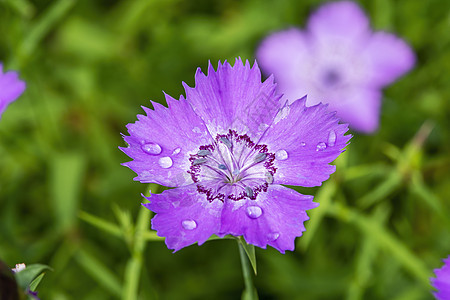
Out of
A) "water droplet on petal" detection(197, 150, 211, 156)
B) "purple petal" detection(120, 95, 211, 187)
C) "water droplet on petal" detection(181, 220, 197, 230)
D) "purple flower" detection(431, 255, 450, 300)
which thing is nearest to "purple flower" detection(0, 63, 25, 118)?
"purple petal" detection(120, 95, 211, 187)

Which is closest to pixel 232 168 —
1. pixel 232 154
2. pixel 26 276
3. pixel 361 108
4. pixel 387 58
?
pixel 232 154

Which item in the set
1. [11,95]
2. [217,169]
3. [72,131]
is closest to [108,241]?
[72,131]

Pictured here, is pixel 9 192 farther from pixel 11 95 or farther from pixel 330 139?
pixel 330 139

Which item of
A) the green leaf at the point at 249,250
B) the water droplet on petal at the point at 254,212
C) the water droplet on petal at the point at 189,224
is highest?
the water droplet on petal at the point at 254,212

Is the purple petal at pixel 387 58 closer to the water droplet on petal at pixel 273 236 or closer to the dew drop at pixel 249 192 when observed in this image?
the dew drop at pixel 249 192

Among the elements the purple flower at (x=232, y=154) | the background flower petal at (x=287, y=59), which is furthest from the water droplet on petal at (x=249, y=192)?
the background flower petal at (x=287, y=59)

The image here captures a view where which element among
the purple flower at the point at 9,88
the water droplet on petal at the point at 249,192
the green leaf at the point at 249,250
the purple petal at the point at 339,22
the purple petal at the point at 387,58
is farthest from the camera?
the purple petal at the point at 339,22

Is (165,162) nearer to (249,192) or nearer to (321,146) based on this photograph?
(249,192)
